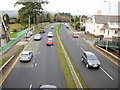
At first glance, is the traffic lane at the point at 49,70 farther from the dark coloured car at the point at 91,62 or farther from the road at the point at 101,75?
the dark coloured car at the point at 91,62

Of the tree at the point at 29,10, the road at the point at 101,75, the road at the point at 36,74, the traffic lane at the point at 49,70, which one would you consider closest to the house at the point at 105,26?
the tree at the point at 29,10

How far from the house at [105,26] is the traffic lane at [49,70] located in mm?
30886

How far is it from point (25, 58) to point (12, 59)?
111 inches

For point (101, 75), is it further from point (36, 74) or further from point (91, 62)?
point (36, 74)

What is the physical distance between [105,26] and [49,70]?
138ft

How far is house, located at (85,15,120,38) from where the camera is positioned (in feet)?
200

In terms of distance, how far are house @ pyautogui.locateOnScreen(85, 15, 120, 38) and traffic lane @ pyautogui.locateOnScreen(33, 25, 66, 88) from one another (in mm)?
30886

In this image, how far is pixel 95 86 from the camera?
67.6 feet

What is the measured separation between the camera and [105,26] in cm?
6322

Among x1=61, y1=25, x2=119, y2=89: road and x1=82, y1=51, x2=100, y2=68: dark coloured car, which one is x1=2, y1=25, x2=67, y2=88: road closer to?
x1=61, y1=25, x2=119, y2=89: road

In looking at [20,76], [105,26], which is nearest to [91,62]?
[20,76]

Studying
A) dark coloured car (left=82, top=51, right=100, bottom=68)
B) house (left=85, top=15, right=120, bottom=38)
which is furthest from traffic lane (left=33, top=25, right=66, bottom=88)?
house (left=85, top=15, right=120, bottom=38)

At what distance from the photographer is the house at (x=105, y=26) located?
60.8m

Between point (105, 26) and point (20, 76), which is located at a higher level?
point (105, 26)
